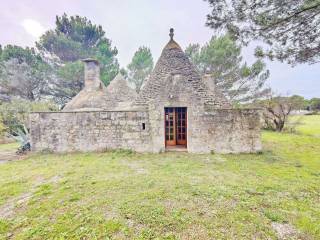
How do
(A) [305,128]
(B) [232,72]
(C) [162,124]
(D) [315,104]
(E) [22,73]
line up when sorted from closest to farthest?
1. (C) [162,124]
2. (A) [305,128]
3. (E) [22,73]
4. (B) [232,72]
5. (D) [315,104]

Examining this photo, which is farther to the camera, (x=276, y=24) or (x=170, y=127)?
(x=170, y=127)

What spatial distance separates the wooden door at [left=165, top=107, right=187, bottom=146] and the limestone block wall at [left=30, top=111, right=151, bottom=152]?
3.77ft

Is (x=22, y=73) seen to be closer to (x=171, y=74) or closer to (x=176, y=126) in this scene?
(x=171, y=74)

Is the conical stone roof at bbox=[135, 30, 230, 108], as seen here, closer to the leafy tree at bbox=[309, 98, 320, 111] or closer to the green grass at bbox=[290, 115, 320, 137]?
the green grass at bbox=[290, 115, 320, 137]

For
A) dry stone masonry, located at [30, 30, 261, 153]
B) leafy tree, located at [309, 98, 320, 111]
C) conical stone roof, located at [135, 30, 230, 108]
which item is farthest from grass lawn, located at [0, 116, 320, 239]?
leafy tree, located at [309, 98, 320, 111]

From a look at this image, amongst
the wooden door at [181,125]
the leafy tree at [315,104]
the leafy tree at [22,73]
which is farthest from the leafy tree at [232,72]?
the leafy tree at [315,104]

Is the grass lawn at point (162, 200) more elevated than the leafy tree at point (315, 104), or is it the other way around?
the leafy tree at point (315, 104)

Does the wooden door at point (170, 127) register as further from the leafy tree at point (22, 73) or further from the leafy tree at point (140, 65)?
the leafy tree at point (140, 65)

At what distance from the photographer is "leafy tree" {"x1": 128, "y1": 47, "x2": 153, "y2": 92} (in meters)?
28.7

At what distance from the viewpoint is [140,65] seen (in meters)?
28.9

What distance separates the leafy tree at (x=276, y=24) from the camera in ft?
18.5

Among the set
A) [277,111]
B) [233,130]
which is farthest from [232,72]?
[233,130]

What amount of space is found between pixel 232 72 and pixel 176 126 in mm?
14329

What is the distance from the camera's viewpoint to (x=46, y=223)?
3.22 meters
